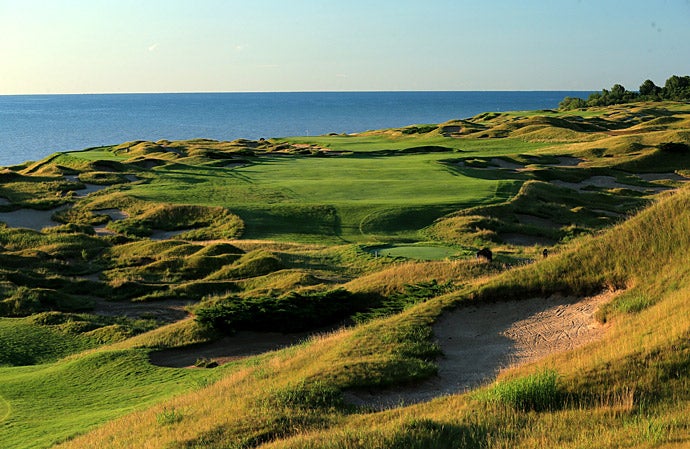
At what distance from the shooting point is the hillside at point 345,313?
1030 cm

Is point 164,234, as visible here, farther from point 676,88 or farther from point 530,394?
point 676,88

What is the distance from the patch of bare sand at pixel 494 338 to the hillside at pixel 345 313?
0.20 feet

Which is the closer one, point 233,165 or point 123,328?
point 123,328

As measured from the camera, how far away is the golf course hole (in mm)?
28347

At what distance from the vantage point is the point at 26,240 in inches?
1538

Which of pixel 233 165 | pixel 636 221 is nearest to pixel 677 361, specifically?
pixel 636 221

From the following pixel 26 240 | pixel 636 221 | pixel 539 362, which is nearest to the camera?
pixel 539 362

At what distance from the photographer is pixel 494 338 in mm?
15805

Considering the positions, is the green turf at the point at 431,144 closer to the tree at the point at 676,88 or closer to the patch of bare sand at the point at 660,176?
the patch of bare sand at the point at 660,176

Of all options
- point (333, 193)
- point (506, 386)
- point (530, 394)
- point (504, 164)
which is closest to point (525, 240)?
point (333, 193)

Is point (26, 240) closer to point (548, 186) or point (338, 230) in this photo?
point (338, 230)

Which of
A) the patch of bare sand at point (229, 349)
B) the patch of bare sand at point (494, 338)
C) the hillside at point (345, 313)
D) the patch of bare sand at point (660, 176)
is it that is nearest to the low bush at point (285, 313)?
the hillside at point (345, 313)

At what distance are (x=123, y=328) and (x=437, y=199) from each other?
21032 millimetres

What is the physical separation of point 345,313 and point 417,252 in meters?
8.34
